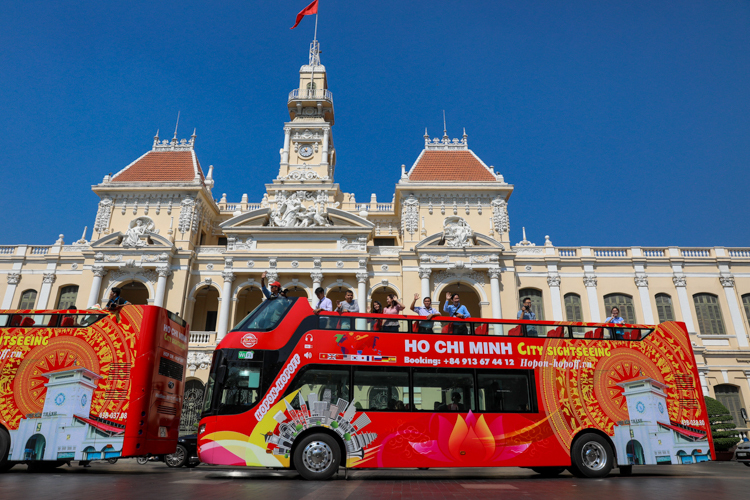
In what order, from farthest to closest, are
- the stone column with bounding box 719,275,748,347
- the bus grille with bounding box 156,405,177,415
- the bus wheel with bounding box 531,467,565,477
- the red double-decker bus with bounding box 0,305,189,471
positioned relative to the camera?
the stone column with bounding box 719,275,748,347 < the bus wheel with bounding box 531,467,565,477 < the bus grille with bounding box 156,405,177,415 < the red double-decker bus with bounding box 0,305,189,471

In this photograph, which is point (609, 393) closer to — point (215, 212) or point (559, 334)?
point (559, 334)

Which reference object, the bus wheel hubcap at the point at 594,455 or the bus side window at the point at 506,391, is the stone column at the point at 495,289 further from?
the bus side window at the point at 506,391

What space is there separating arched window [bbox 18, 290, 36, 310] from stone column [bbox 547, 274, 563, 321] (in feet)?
111

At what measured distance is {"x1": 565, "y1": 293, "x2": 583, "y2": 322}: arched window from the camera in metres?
31.2

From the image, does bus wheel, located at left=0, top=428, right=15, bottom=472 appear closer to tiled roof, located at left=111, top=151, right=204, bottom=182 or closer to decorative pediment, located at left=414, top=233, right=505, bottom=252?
decorative pediment, located at left=414, top=233, right=505, bottom=252

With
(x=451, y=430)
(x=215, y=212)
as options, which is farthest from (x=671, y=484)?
(x=215, y=212)

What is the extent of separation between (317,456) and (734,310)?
31.4 m

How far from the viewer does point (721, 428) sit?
22438 millimetres

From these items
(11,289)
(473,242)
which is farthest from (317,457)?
(11,289)

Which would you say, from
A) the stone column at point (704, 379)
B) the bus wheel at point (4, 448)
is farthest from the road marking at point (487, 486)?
the stone column at point (704, 379)

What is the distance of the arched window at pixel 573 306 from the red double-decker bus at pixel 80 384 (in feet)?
85.5

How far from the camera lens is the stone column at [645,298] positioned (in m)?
30.8

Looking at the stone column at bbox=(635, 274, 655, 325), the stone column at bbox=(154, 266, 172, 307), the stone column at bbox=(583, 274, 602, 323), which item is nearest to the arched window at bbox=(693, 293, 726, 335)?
the stone column at bbox=(635, 274, 655, 325)

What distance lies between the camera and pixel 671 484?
1069 cm
